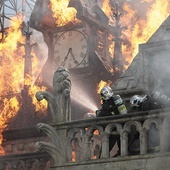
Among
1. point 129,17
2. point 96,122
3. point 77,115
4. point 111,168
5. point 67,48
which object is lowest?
point 111,168

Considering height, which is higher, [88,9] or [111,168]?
[88,9]

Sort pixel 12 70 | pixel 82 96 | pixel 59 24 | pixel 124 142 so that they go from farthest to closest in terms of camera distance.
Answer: pixel 12 70 < pixel 59 24 < pixel 82 96 < pixel 124 142

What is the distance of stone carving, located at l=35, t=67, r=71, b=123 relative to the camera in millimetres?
15094

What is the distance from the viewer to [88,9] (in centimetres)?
3297

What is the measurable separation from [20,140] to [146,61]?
1456 centimetres

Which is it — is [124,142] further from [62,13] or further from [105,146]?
[62,13]

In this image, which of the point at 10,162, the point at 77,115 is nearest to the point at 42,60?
the point at 77,115

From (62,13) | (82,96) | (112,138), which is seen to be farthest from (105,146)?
(62,13)

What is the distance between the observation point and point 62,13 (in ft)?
111

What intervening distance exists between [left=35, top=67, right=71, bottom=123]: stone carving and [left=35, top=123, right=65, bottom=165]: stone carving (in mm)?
316

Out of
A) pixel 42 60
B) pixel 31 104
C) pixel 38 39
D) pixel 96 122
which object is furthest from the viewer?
pixel 38 39

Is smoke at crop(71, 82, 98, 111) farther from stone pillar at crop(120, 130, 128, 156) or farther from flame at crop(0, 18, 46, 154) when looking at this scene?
stone pillar at crop(120, 130, 128, 156)

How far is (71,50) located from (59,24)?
185 centimetres

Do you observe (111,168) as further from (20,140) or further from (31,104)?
(31,104)
